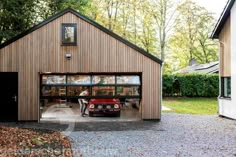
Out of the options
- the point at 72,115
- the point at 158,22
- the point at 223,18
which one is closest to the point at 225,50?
the point at 223,18

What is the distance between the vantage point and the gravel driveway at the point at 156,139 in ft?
30.0

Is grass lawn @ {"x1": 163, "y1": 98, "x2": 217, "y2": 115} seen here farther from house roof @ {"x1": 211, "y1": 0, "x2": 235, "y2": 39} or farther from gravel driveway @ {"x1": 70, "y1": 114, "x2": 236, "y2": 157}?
gravel driveway @ {"x1": 70, "y1": 114, "x2": 236, "y2": 157}

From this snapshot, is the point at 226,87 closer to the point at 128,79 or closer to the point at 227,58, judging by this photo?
the point at 227,58

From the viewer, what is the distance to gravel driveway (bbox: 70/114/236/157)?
30.0 ft

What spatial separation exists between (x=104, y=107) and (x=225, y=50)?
7251 millimetres

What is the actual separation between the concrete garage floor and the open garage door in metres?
2.09

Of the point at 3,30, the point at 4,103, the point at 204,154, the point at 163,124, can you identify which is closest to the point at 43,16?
the point at 3,30

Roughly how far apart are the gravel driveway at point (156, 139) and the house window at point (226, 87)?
2.89 metres

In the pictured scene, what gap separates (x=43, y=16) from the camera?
24.3m

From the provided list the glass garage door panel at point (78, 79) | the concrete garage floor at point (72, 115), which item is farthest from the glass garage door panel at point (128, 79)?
the glass garage door panel at point (78, 79)

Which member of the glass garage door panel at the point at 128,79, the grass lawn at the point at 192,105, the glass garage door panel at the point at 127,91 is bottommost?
the grass lawn at the point at 192,105

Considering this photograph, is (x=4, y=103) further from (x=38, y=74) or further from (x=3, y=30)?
(x=3, y=30)

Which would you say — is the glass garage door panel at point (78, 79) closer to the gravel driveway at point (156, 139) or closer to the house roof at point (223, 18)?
the gravel driveway at point (156, 139)

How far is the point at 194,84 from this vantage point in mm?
30156
